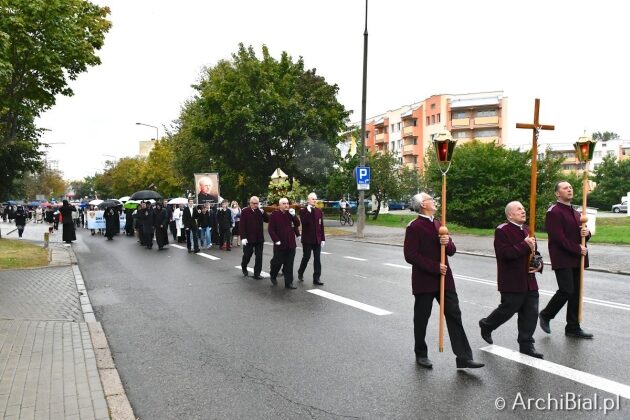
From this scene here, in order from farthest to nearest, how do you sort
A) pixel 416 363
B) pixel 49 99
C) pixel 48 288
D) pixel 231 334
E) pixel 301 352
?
1. pixel 49 99
2. pixel 48 288
3. pixel 231 334
4. pixel 301 352
5. pixel 416 363

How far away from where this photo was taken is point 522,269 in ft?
18.7

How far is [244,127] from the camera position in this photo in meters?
31.5

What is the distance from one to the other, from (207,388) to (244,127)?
27.4 m

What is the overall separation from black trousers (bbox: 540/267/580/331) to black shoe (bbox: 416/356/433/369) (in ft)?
6.92

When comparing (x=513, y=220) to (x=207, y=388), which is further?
(x=513, y=220)

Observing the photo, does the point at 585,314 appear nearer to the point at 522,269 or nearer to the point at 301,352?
the point at 522,269

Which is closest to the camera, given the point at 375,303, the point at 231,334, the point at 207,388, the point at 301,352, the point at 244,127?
the point at 207,388

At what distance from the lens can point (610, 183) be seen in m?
63.2

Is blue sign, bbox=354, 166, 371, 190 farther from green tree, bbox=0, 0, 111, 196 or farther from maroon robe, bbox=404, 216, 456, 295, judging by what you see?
maroon robe, bbox=404, 216, 456, 295

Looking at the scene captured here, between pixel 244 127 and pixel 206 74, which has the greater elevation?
pixel 206 74

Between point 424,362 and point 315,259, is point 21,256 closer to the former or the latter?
point 315,259

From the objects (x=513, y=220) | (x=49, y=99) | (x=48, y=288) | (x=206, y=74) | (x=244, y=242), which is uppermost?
(x=206, y=74)

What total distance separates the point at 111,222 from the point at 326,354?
21618 millimetres

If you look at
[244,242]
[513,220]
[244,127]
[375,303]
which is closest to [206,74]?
[244,127]
